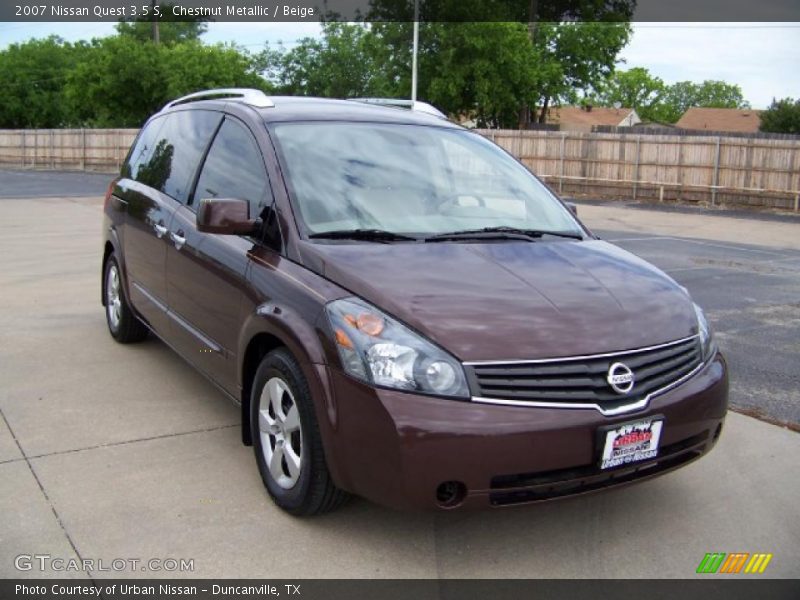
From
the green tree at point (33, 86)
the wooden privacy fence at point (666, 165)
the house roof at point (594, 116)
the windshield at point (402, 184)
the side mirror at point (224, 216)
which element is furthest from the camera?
the house roof at point (594, 116)

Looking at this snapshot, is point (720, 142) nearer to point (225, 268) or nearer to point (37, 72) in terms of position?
point (225, 268)

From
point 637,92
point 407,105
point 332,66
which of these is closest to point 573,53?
point 332,66

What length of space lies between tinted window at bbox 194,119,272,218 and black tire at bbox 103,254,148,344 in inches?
65.3

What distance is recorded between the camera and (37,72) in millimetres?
68688

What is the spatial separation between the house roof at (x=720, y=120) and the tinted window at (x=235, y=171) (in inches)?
2782

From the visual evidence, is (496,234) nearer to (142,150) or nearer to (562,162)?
(142,150)

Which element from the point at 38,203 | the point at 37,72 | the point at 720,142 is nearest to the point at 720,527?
the point at 38,203

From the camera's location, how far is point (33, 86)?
68.3 m

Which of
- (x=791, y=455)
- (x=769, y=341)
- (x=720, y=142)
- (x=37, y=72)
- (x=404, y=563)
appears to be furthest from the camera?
(x=37, y=72)

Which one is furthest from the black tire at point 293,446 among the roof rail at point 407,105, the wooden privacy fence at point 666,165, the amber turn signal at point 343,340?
the wooden privacy fence at point 666,165

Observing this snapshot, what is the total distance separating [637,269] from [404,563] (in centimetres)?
173

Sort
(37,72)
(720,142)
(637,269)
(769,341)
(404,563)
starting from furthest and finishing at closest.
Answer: (37,72) → (720,142) → (769,341) → (637,269) → (404,563)

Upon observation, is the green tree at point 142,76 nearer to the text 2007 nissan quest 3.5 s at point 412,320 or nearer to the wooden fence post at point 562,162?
the wooden fence post at point 562,162

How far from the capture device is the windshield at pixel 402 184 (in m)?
3.83
